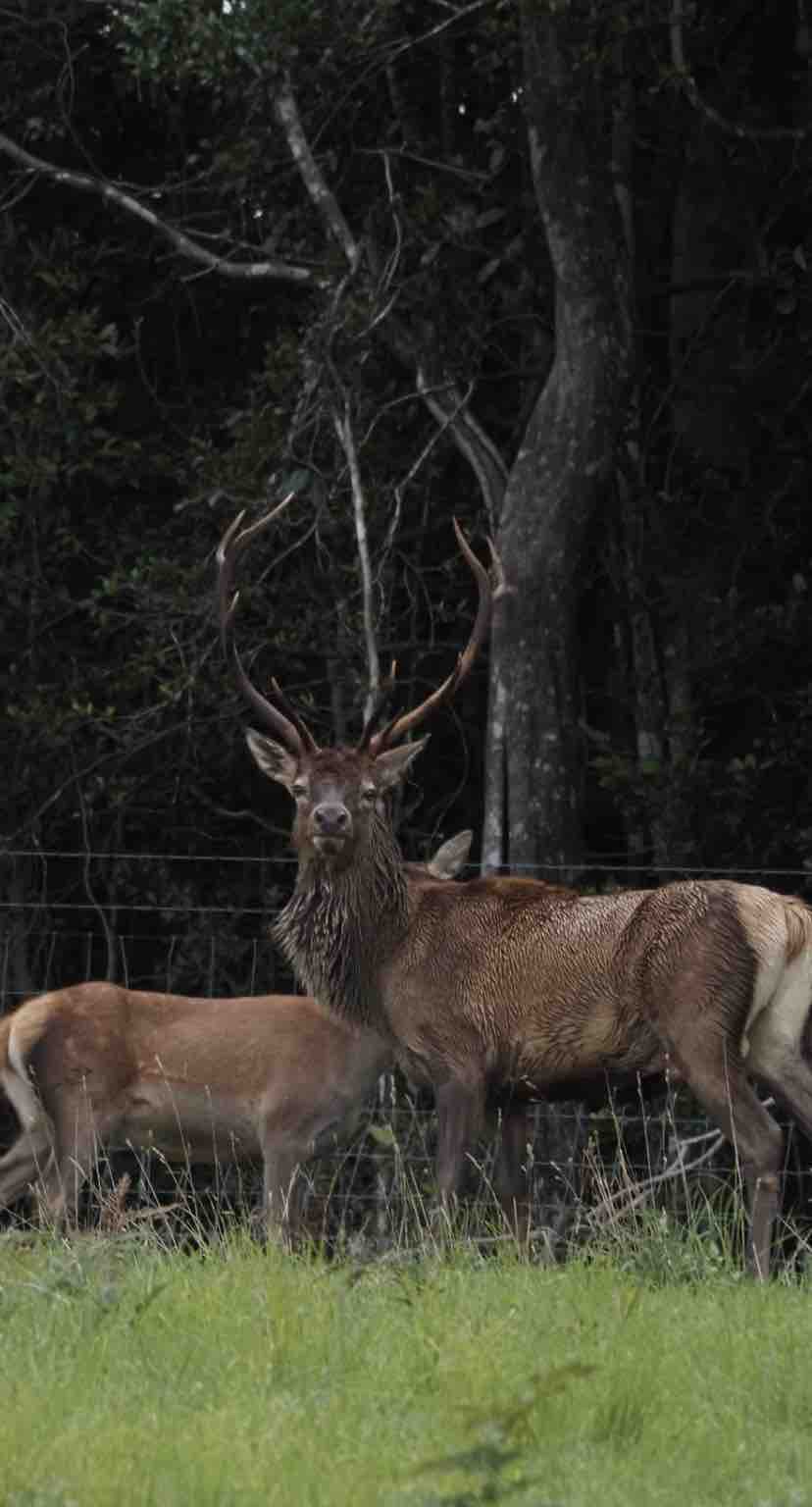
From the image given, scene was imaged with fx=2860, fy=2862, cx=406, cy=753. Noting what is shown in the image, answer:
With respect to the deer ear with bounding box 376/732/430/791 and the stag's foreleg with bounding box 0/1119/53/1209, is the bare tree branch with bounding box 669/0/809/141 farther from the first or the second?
the stag's foreleg with bounding box 0/1119/53/1209

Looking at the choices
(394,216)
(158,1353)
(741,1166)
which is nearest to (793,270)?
(394,216)

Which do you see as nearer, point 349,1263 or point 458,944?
point 349,1263

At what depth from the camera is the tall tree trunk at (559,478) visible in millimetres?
10258

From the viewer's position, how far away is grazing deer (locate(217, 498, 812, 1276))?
7.82m

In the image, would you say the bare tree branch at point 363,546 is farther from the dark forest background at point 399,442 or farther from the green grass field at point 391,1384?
the green grass field at point 391,1384

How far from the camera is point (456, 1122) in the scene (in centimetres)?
817

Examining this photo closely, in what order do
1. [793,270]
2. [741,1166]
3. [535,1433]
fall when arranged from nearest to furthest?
[535,1433] → [741,1166] → [793,270]

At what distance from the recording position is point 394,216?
11281mm

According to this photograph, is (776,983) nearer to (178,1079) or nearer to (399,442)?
(178,1079)

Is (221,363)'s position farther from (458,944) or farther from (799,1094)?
(799,1094)

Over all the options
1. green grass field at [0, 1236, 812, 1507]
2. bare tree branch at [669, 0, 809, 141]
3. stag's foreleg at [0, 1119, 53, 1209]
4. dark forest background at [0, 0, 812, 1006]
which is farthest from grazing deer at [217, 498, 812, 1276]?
bare tree branch at [669, 0, 809, 141]

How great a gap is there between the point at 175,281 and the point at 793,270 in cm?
305

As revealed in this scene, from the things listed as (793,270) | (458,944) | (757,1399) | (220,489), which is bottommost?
(757,1399)

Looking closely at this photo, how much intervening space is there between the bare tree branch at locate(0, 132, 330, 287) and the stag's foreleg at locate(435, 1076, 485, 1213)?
163 inches
